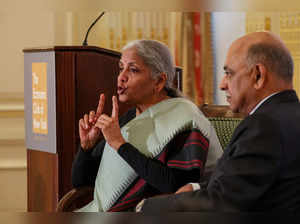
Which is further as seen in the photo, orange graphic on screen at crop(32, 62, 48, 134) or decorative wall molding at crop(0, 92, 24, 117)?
decorative wall molding at crop(0, 92, 24, 117)

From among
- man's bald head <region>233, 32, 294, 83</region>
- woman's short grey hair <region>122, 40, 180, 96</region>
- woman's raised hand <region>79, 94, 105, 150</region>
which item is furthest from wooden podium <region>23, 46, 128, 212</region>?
man's bald head <region>233, 32, 294, 83</region>

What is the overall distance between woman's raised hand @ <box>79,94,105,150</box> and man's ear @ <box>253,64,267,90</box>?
27.0 inches

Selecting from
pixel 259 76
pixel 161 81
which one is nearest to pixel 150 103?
pixel 161 81

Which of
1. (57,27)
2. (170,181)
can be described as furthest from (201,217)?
(57,27)

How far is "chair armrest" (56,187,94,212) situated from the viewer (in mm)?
1482

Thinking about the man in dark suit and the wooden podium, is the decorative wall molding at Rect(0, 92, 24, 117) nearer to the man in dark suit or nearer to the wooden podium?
the wooden podium

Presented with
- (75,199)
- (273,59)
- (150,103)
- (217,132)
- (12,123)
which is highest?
(273,59)

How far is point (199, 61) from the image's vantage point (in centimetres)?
395

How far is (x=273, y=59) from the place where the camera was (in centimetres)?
95

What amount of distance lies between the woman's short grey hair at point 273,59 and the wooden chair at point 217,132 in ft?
2.21

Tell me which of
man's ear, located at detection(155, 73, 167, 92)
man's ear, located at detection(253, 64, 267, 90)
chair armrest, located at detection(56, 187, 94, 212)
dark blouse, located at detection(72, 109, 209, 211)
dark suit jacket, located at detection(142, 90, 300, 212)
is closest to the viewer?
dark suit jacket, located at detection(142, 90, 300, 212)

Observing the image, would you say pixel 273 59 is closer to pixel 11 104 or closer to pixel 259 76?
pixel 259 76

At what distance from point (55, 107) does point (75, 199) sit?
1.14ft

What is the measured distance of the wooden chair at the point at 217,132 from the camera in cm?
150
